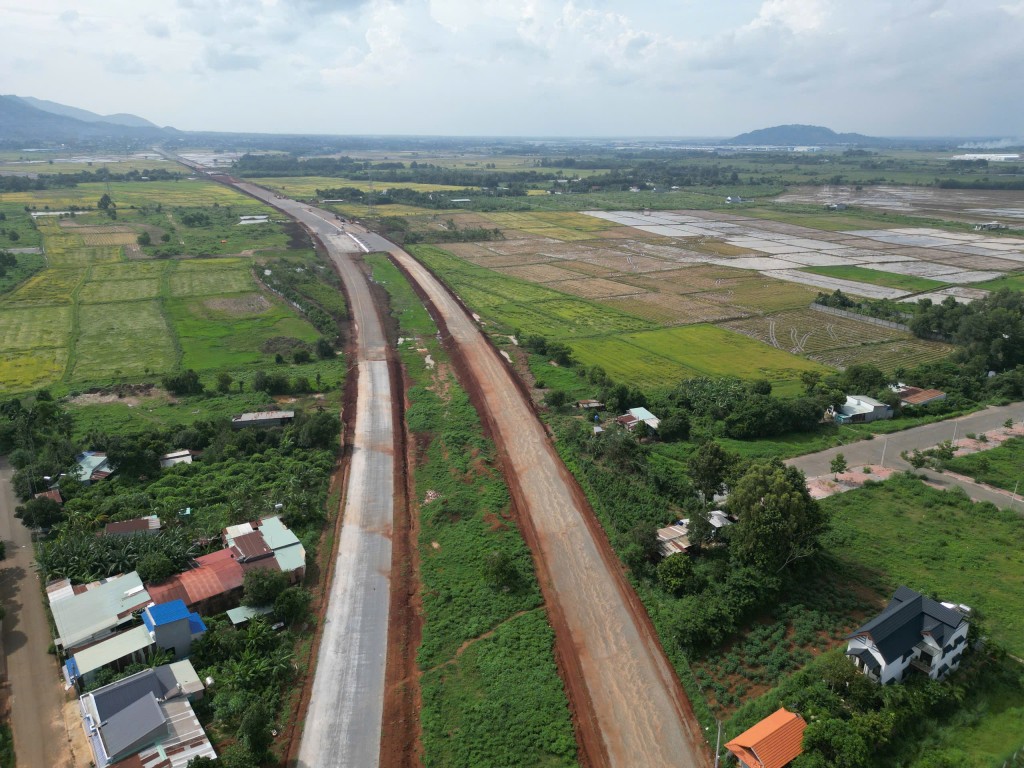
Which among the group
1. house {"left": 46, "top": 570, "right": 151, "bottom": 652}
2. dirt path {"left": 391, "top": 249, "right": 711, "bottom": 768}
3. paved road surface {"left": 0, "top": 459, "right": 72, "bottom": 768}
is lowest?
paved road surface {"left": 0, "top": 459, "right": 72, "bottom": 768}

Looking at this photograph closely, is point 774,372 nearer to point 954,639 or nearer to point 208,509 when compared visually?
point 954,639

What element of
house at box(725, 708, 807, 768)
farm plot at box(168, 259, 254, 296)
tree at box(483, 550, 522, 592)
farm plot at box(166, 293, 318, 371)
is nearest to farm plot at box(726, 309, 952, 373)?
tree at box(483, 550, 522, 592)

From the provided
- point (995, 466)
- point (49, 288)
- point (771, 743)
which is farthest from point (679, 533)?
point (49, 288)

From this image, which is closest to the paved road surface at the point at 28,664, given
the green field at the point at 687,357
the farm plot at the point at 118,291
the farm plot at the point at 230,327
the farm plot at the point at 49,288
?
the farm plot at the point at 230,327

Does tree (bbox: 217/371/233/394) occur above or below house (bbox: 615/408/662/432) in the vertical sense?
below

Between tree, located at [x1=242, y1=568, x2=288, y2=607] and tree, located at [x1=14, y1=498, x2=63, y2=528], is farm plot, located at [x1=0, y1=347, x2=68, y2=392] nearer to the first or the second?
tree, located at [x1=14, y1=498, x2=63, y2=528]

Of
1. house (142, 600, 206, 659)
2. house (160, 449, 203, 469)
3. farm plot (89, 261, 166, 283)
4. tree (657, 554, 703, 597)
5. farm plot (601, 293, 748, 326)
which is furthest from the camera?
farm plot (89, 261, 166, 283)
